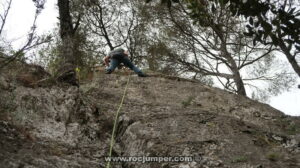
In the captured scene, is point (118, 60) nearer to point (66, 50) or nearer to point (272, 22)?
point (66, 50)

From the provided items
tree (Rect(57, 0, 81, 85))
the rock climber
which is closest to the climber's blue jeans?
the rock climber

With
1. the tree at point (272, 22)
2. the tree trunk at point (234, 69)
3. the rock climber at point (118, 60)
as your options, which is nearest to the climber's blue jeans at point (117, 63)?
the rock climber at point (118, 60)

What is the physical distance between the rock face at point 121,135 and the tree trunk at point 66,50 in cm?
41

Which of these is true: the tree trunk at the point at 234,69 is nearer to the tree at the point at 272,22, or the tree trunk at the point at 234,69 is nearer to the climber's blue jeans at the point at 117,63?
the climber's blue jeans at the point at 117,63

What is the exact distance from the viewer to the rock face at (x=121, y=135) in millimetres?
4801

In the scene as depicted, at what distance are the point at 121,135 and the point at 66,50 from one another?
9.56ft

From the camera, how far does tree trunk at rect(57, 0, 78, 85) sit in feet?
23.5

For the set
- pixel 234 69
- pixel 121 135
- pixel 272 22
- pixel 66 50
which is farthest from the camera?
pixel 234 69

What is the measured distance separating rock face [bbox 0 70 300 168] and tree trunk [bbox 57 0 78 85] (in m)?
0.41

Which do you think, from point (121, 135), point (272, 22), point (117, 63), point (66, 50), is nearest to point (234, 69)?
point (117, 63)

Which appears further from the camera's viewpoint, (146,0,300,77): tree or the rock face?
the rock face

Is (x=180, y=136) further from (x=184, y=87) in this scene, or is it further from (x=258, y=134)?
(x=184, y=87)

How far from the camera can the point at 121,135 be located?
5.91 meters

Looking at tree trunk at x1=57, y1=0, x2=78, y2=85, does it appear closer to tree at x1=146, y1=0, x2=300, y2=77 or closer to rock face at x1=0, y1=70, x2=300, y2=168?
rock face at x1=0, y1=70, x2=300, y2=168
